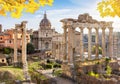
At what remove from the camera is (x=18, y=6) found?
18.0 feet

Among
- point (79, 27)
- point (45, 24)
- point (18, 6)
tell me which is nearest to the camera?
point (18, 6)

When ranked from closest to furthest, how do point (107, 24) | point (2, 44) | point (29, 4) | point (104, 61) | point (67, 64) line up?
point (29, 4) → point (67, 64) → point (104, 61) → point (107, 24) → point (2, 44)

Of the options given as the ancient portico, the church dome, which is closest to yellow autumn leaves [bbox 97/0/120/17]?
the ancient portico

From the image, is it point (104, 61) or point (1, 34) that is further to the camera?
point (1, 34)

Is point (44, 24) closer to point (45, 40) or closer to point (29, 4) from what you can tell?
point (45, 40)

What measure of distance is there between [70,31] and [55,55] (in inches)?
813

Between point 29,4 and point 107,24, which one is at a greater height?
point 107,24

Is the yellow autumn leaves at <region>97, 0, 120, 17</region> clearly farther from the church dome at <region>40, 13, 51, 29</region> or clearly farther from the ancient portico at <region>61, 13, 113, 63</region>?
the church dome at <region>40, 13, 51, 29</region>

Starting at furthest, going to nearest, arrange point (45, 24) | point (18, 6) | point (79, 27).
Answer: point (45, 24) < point (79, 27) < point (18, 6)

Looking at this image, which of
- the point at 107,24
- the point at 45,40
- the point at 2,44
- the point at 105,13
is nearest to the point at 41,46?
the point at 45,40

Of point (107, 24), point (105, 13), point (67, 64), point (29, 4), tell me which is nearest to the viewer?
point (29, 4)

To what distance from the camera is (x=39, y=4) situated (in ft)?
18.6

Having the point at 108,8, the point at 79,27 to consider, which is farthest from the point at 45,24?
the point at 108,8

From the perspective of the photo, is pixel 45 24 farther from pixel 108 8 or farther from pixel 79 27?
pixel 108 8
